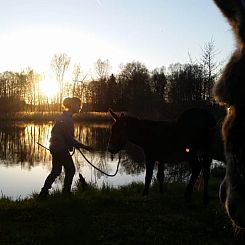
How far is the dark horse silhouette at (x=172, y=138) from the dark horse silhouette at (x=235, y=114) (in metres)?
7.17

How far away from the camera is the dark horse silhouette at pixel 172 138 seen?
898cm

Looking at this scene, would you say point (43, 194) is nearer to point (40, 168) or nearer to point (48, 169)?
point (48, 169)

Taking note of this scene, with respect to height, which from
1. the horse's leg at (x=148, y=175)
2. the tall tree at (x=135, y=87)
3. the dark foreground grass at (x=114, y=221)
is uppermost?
the tall tree at (x=135, y=87)

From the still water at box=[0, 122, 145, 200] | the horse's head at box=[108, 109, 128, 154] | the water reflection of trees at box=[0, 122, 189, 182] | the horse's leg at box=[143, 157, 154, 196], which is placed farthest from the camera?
the water reflection of trees at box=[0, 122, 189, 182]

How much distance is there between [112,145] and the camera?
31.1ft

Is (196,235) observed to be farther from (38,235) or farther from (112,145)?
(112,145)

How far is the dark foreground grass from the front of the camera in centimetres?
581

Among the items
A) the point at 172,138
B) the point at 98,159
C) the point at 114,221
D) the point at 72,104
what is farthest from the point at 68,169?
the point at 98,159

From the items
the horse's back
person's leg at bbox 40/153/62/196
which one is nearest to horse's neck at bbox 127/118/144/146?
the horse's back

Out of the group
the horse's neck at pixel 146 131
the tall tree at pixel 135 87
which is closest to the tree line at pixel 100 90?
the tall tree at pixel 135 87

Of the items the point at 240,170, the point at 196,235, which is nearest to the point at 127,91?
the point at 196,235

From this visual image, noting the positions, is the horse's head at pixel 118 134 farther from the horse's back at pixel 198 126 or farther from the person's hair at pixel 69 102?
the horse's back at pixel 198 126

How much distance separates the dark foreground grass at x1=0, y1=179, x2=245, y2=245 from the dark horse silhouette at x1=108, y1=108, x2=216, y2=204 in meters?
0.92

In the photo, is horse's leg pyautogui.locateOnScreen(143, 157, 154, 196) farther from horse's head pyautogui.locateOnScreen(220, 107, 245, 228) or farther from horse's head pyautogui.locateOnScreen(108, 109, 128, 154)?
horse's head pyautogui.locateOnScreen(220, 107, 245, 228)
